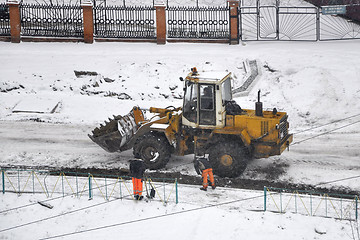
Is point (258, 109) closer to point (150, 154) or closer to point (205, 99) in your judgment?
point (205, 99)

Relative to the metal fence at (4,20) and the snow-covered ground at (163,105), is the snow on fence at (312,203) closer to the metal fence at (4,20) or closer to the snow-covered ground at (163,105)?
the snow-covered ground at (163,105)

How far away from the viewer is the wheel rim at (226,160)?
1558 centimetres

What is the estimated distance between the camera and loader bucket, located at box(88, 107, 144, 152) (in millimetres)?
16750

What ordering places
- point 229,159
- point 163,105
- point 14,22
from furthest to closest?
point 14,22, point 163,105, point 229,159

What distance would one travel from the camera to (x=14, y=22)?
1065 inches

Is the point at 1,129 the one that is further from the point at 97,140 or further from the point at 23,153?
the point at 97,140

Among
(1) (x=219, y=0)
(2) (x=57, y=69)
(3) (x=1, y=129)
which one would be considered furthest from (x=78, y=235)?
(1) (x=219, y=0)

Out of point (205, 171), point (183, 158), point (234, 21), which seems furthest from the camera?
point (234, 21)

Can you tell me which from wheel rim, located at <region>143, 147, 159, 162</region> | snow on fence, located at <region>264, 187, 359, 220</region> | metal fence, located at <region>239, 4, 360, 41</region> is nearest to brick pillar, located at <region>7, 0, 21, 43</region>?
metal fence, located at <region>239, 4, 360, 41</region>

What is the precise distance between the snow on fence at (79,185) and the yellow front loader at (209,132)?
3.65 feet

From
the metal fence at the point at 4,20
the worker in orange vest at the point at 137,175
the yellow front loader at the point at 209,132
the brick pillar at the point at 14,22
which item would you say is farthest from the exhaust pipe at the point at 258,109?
the metal fence at the point at 4,20

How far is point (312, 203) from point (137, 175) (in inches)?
171

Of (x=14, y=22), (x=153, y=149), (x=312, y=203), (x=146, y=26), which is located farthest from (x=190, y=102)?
(x=14, y=22)

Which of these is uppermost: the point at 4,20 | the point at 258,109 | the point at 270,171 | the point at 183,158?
the point at 4,20
